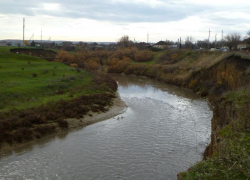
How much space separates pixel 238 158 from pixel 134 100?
2403 cm

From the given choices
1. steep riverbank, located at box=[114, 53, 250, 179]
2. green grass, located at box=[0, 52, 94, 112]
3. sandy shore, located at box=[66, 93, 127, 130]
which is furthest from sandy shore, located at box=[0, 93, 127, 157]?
steep riverbank, located at box=[114, 53, 250, 179]

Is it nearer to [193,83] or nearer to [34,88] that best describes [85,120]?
[34,88]

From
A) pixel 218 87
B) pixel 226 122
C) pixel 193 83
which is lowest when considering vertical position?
pixel 226 122

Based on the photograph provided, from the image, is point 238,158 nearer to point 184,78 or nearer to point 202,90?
point 202,90

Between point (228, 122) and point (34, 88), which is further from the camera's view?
point (34, 88)

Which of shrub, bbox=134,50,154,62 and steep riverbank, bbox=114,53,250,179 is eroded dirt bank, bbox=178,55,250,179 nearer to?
steep riverbank, bbox=114,53,250,179

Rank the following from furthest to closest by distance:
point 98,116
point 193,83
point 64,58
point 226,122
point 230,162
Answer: point 64,58 < point 193,83 < point 98,116 < point 226,122 < point 230,162

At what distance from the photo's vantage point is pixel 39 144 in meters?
18.0

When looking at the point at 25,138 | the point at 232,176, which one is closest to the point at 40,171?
the point at 25,138

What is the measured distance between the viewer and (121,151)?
16.8 meters

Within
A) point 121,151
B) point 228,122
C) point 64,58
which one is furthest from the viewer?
point 64,58

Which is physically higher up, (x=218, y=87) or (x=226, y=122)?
(x=218, y=87)

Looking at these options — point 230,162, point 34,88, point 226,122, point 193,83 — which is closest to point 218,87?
point 193,83

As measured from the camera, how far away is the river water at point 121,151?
13969mm
